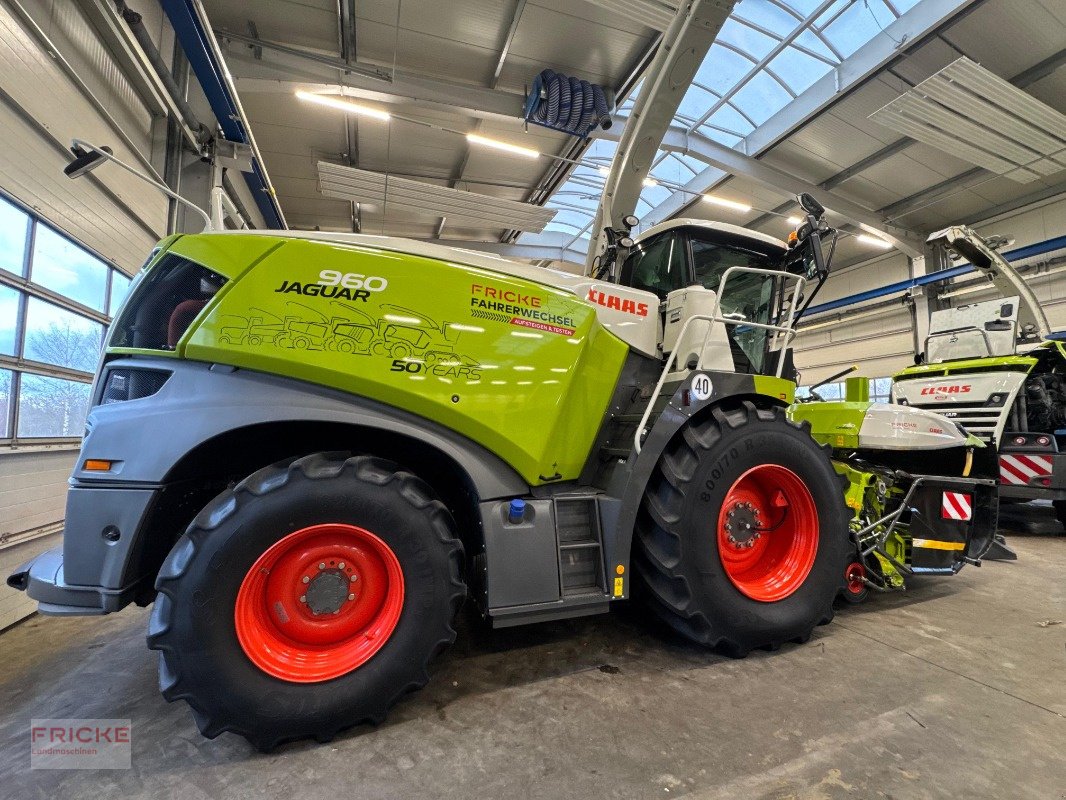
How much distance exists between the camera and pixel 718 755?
5.74 feet

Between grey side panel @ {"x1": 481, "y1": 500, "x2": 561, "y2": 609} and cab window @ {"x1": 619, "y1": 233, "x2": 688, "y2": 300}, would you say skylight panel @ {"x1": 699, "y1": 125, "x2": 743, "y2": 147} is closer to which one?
cab window @ {"x1": 619, "y1": 233, "x2": 688, "y2": 300}

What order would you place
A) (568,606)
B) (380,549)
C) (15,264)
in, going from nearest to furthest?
(380,549)
(568,606)
(15,264)

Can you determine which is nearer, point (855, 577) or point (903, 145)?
point (855, 577)

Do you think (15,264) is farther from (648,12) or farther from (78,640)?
(648,12)

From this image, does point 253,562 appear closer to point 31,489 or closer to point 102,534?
point 102,534

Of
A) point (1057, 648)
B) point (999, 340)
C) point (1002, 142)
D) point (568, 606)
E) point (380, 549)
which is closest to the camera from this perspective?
point (380, 549)

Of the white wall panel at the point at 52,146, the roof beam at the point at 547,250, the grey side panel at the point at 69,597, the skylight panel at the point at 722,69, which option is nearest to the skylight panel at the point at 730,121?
the skylight panel at the point at 722,69

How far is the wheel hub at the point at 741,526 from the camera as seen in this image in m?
2.68

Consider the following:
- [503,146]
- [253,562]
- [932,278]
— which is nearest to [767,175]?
[503,146]

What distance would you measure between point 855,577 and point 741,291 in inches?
82.2

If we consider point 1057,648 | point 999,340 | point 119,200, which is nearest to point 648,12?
point 119,200

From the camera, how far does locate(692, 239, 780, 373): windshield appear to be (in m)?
3.14

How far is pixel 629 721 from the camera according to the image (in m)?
1.96

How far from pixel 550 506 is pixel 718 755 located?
1.15m
